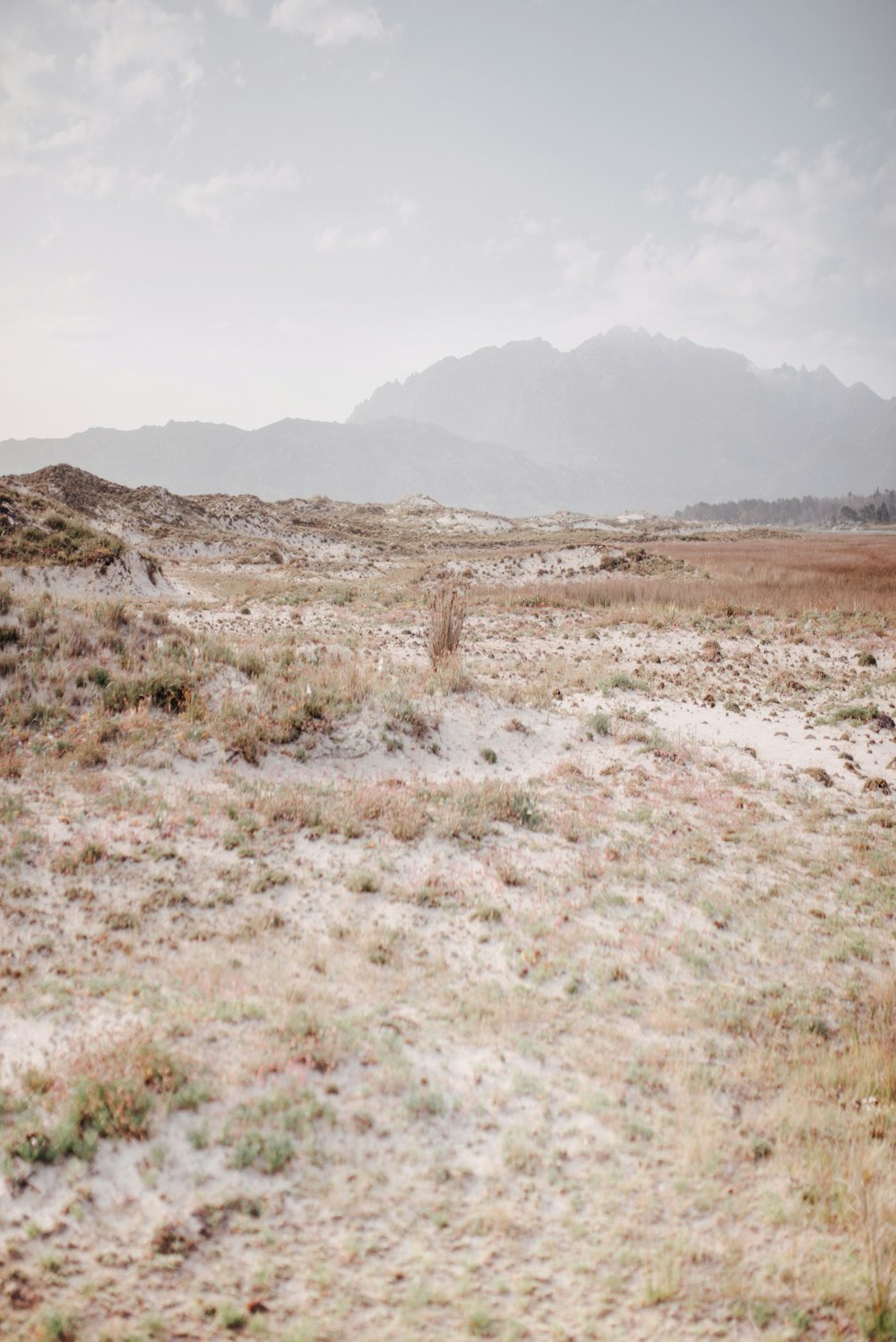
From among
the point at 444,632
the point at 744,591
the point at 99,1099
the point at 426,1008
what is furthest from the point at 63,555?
the point at 744,591

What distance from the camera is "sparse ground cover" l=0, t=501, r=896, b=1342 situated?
3.42m

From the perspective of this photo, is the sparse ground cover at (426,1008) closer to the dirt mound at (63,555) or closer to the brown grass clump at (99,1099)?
the brown grass clump at (99,1099)

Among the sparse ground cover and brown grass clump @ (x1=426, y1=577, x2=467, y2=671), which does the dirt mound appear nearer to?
the sparse ground cover

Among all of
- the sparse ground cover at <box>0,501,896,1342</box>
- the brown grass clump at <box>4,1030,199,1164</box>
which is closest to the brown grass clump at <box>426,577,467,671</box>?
the sparse ground cover at <box>0,501,896,1342</box>

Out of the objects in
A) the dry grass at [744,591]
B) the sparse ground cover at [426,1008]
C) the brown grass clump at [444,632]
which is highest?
the dry grass at [744,591]

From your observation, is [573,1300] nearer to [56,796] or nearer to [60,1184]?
[60,1184]

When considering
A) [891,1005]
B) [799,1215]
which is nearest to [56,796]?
[799,1215]

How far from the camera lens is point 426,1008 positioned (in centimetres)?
542

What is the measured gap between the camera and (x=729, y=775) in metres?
10.8

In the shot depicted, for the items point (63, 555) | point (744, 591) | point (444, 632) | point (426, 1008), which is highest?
point (63, 555)

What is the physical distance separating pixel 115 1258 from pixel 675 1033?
160 inches

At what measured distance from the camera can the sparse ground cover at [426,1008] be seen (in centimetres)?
342

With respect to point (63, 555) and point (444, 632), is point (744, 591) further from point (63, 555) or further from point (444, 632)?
point (63, 555)

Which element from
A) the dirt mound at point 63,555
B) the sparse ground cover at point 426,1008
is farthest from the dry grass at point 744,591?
the dirt mound at point 63,555
